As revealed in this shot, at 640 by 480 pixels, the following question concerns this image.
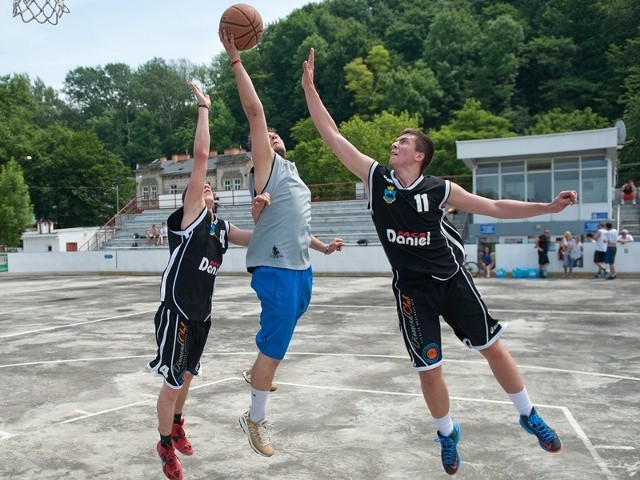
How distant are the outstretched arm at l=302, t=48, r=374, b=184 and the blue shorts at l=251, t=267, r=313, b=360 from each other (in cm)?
93

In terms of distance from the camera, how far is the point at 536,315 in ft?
48.8

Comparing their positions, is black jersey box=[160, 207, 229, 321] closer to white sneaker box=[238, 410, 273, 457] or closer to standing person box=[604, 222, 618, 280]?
white sneaker box=[238, 410, 273, 457]

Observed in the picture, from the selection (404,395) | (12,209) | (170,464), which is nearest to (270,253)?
(170,464)

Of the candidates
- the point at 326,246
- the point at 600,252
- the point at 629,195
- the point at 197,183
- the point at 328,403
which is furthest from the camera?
the point at 629,195

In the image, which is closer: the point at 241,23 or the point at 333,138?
the point at 333,138

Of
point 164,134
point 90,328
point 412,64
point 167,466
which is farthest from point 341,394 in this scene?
point 164,134

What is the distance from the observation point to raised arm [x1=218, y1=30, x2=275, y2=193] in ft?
15.9

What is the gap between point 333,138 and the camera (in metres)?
5.09

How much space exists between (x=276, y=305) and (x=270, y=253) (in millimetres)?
397

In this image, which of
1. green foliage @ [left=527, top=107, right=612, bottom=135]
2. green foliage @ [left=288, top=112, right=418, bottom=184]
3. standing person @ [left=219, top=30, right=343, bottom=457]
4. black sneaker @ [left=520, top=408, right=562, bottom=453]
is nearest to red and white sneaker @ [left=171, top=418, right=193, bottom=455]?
standing person @ [left=219, top=30, right=343, bottom=457]

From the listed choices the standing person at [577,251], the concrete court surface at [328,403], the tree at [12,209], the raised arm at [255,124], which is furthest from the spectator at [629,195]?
the tree at [12,209]

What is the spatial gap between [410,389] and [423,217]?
363cm

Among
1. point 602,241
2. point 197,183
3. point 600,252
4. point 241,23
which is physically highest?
point 241,23

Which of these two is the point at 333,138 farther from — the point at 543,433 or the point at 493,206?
the point at 543,433
